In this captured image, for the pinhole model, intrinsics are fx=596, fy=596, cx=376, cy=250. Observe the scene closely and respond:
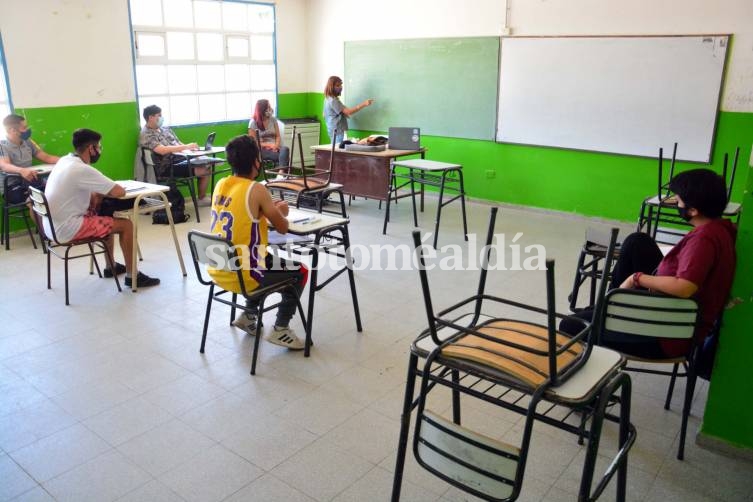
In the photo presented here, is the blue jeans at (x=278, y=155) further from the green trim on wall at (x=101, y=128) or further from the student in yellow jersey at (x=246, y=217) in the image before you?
the student in yellow jersey at (x=246, y=217)

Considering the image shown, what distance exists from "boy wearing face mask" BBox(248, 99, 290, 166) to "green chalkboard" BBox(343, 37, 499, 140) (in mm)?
1267

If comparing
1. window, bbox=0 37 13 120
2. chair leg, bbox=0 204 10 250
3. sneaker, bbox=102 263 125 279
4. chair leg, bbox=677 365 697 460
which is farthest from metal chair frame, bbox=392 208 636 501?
window, bbox=0 37 13 120

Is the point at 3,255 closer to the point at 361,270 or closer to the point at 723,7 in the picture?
the point at 361,270

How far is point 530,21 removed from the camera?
20.1ft

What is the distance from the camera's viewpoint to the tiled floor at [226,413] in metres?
2.24

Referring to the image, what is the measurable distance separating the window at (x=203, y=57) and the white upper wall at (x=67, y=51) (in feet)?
0.81

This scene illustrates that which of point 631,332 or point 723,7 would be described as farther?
point 723,7

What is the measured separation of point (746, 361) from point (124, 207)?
12.8 ft

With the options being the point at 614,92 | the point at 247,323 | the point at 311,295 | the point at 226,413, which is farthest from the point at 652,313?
the point at 614,92

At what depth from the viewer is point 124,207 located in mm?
4324

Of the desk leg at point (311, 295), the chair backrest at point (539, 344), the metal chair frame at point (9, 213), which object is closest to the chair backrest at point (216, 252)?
the desk leg at point (311, 295)

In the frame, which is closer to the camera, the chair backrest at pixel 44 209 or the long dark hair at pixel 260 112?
the chair backrest at pixel 44 209

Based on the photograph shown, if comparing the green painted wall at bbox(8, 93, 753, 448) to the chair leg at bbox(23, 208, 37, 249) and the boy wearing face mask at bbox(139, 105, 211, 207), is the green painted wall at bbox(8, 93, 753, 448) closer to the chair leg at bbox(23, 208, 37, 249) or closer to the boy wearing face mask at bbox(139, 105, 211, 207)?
the boy wearing face mask at bbox(139, 105, 211, 207)

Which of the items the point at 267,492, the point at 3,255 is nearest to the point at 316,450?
the point at 267,492
